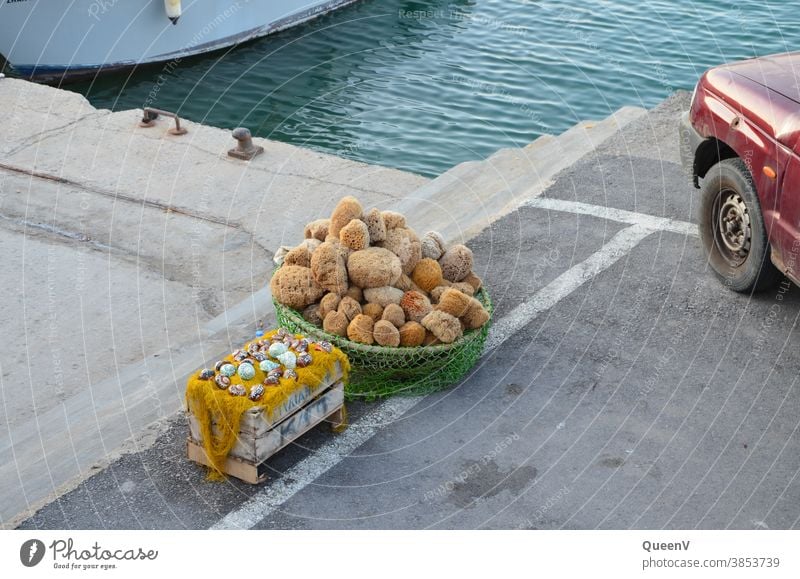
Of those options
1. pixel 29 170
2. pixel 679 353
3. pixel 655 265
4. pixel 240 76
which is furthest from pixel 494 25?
pixel 679 353

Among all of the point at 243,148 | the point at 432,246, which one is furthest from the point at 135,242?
the point at 432,246

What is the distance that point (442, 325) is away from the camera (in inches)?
266

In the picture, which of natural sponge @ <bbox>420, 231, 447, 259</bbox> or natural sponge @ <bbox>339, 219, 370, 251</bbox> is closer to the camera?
natural sponge @ <bbox>339, 219, 370, 251</bbox>

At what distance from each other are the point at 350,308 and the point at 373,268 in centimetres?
29

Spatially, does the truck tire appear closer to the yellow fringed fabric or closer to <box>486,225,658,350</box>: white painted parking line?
<box>486,225,658,350</box>: white painted parking line

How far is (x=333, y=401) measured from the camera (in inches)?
249

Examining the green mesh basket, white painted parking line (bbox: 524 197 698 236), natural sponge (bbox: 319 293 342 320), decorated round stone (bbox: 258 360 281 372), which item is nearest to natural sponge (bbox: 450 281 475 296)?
the green mesh basket

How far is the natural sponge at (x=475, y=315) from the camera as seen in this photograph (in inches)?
273

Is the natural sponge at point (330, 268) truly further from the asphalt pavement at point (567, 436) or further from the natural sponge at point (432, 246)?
the asphalt pavement at point (567, 436)

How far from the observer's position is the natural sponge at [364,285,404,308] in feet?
22.7

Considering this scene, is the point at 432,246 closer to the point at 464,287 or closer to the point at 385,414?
the point at 464,287

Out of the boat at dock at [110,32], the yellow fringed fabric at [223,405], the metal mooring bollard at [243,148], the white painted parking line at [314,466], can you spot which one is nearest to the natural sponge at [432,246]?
the white painted parking line at [314,466]

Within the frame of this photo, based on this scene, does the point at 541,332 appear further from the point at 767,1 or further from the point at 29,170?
the point at 767,1

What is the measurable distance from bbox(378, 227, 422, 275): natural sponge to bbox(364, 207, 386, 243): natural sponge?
75 mm
